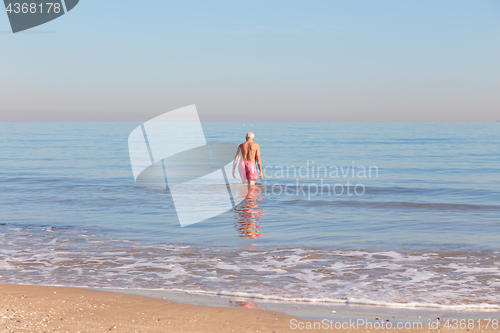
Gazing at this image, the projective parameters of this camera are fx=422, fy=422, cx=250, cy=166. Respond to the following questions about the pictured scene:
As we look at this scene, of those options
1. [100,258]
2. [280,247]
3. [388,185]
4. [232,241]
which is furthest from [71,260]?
[388,185]

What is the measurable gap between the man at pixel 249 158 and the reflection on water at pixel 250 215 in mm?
537

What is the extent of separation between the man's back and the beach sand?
349 inches

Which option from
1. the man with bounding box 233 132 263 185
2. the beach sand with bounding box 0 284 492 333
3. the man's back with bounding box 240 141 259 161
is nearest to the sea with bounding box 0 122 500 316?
the beach sand with bounding box 0 284 492 333

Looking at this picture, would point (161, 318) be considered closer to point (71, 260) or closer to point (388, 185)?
point (71, 260)

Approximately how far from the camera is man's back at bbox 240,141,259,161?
43.7ft

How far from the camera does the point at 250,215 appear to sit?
1020 centimetres

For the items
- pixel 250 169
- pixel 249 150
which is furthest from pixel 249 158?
pixel 250 169

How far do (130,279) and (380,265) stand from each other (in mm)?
3547

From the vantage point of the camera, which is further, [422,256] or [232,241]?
[232,241]

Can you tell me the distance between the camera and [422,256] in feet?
22.1

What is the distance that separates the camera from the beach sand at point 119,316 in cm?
383

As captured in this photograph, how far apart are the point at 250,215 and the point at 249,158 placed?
3.66 meters
